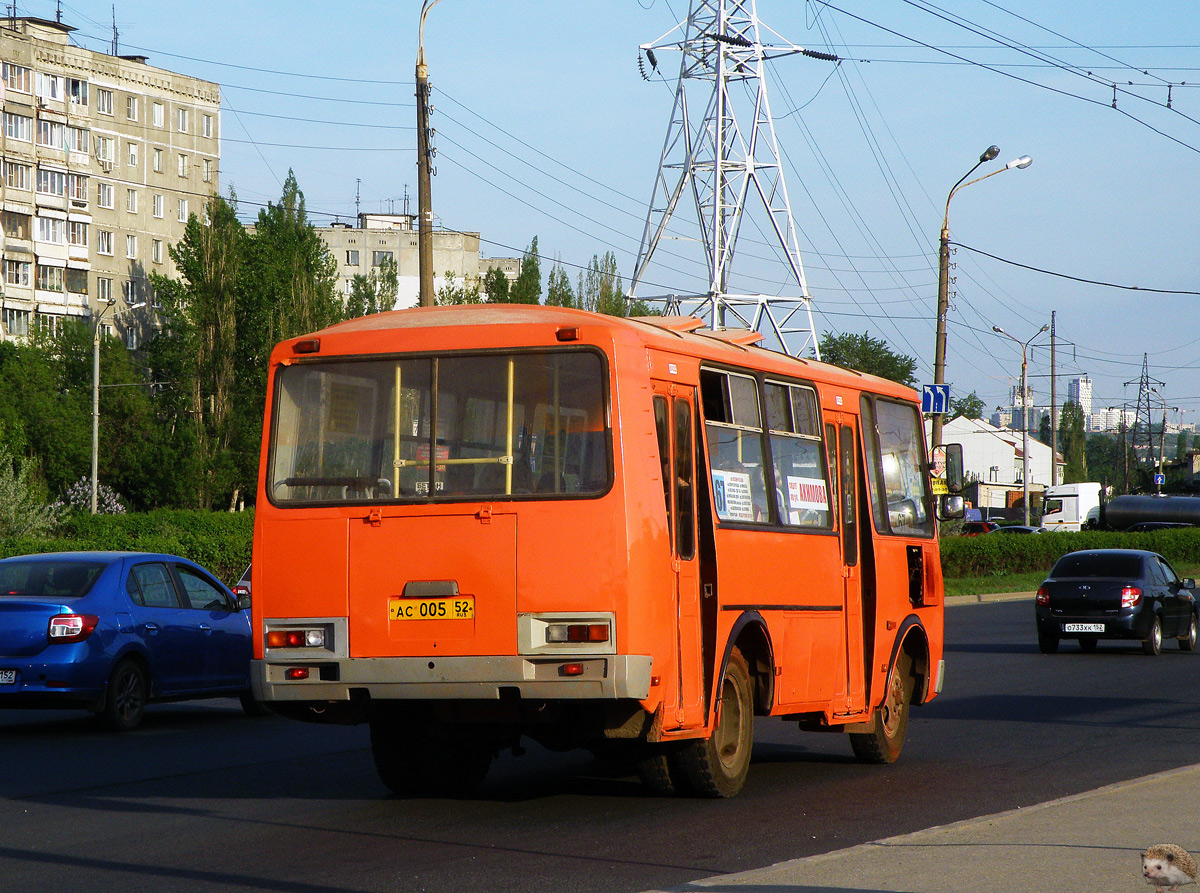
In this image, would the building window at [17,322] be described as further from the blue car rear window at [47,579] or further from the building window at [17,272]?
the blue car rear window at [47,579]

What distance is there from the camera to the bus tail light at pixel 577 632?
351 inches

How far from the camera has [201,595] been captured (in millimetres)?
15836

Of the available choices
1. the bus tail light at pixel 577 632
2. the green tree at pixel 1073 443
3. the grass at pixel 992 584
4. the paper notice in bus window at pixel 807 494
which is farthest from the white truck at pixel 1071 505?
the bus tail light at pixel 577 632

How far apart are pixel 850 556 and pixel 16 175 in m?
79.5

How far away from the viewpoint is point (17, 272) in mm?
84250

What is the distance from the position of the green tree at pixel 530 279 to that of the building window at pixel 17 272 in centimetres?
2532

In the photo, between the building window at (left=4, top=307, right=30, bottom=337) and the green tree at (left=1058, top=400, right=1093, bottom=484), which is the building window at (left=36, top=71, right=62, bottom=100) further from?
the green tree at (left=1058, top=400, right=1093, bottom=484)

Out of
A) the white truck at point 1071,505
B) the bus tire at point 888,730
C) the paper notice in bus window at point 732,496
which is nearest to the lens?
the paper notice in bus window at point 732,496

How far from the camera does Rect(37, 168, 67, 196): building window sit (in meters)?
84.6

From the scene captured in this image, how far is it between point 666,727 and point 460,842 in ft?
4.50

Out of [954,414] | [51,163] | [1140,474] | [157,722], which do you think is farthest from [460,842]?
[954,414]

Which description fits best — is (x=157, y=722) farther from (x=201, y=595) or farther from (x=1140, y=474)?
(x=1140, y=474)

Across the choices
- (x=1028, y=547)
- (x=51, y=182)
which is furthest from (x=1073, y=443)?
(x=1028, y=547)

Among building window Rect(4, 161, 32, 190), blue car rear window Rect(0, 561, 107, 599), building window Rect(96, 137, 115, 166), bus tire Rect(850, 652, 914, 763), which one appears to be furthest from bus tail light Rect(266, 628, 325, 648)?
building window Rect(96, 137, 115, 166)
